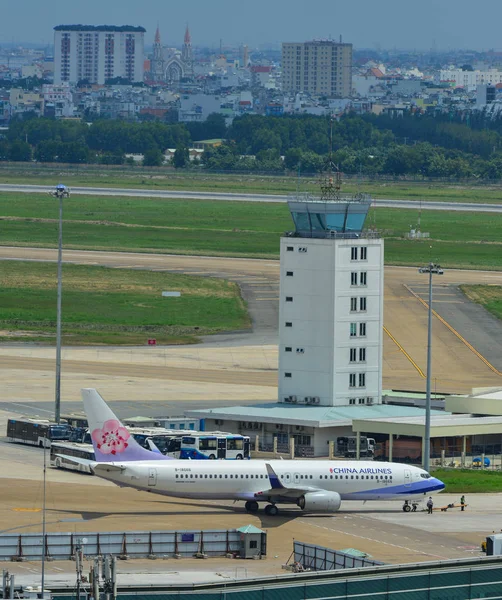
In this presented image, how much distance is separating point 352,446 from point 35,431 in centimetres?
1992

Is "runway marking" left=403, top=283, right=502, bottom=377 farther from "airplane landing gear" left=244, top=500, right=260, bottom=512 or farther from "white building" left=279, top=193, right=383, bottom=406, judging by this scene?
"airplane landing gear" left=244, top=500, right=260, bottom=512

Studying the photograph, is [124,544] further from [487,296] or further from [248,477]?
[487,296]

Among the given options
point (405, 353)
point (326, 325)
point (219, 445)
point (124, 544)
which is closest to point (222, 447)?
point (219, 445)

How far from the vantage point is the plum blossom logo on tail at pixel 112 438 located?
260 ft

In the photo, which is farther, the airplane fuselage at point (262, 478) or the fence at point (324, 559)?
the airplane fuselage at point (262, 478)

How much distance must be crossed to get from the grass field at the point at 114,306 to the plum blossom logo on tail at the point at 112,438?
6622 cm

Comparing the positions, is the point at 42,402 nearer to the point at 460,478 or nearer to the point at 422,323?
the point at 460,478

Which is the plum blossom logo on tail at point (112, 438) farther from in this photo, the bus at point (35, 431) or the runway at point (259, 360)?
the runway at point (259, 360)

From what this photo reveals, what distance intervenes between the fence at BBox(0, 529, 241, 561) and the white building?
103 feet

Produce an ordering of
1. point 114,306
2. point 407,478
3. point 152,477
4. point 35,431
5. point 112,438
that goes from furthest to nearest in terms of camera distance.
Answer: point 114,306
point 35,431
point 407,478
point 112,438
point 152,477

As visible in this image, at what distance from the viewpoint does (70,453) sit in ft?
308

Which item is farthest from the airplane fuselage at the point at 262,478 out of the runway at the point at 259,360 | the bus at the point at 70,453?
the runway at the point at 259,360

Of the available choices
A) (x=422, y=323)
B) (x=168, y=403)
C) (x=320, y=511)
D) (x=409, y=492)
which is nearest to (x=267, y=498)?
(x=320, y=511)

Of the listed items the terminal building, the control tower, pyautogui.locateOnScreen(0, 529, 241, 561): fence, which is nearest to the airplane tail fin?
pyautogui.locateOnScreen(0, 529, 241, 561): fence
